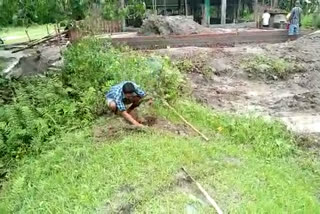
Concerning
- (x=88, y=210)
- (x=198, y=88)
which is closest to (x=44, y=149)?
(x=88, y=210)

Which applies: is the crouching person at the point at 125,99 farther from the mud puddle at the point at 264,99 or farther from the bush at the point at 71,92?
the mud puddle at the point at 264,99

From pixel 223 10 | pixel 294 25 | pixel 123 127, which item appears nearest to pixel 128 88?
pixel 123 127

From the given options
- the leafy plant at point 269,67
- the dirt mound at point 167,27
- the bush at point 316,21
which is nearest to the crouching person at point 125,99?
the leafy plant at point 269,67

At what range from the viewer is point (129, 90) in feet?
22.6

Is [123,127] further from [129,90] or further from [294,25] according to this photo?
[294,25]

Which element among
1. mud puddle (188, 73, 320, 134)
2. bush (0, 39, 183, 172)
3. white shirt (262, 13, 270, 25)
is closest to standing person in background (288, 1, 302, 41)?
white shirt (262, 13, 270, 25)

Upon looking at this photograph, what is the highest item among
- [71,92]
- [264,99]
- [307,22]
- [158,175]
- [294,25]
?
[294,25]

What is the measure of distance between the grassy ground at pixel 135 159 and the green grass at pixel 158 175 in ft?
0.04

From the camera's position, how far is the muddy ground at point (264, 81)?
8711 mm

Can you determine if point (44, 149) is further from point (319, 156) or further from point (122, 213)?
point (319, 156)

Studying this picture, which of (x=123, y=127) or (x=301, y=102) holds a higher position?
(x=123, y=127)

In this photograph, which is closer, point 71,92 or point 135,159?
point 135,159

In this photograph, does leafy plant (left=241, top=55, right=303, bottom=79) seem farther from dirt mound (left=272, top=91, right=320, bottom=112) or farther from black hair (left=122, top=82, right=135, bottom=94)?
black hair (left=122, top=82, right=135, bottom=94)

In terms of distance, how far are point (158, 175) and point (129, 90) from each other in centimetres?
226
